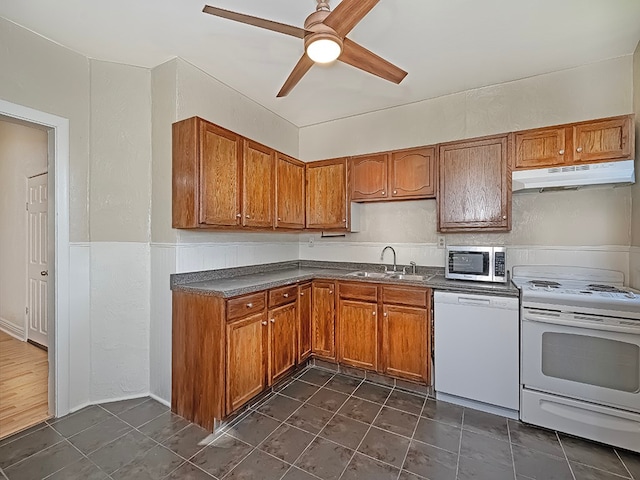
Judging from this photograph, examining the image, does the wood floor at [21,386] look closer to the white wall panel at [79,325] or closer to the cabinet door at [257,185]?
the white wall panel at [79,325]

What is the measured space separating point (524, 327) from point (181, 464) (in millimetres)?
2509

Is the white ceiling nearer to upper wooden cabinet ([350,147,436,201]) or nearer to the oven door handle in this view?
upper wooden cabinet ([350,147,436,201])

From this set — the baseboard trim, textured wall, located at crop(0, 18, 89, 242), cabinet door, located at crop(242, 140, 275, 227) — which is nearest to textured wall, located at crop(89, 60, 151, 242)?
textured wall, located at crop(0, 18, 89, 242)

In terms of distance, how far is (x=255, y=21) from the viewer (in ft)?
5.37

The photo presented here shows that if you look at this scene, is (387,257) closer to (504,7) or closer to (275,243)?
(275,243)

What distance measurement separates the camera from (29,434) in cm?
211

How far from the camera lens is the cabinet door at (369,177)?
3283 mm

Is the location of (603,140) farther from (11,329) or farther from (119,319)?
(11,329)

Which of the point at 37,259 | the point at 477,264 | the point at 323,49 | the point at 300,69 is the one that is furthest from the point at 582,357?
the point at 37,259

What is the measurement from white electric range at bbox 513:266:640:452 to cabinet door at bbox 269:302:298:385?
1.89 meters

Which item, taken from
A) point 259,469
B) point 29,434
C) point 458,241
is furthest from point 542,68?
point 29,434

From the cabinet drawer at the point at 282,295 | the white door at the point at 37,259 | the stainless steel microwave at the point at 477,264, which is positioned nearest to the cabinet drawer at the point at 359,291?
the cabinet drawer at the point at 282,295

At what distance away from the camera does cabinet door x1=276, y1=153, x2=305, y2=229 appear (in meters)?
3.24

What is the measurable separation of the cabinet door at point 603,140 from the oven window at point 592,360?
1390mm
